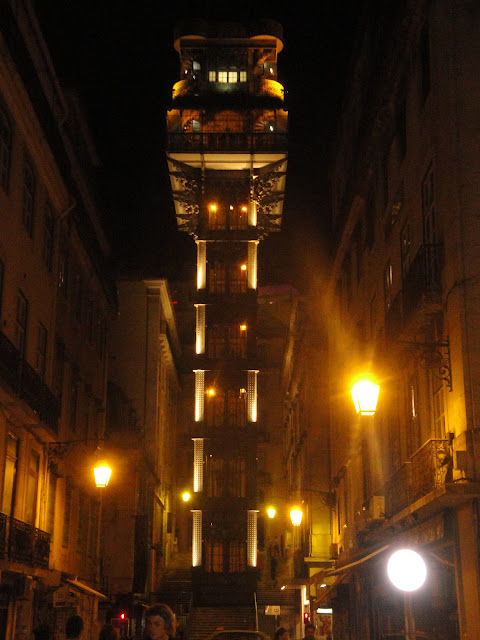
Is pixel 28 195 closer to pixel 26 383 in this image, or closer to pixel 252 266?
pixel 26 383

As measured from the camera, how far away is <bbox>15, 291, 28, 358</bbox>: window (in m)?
22.2

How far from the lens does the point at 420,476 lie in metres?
17.3

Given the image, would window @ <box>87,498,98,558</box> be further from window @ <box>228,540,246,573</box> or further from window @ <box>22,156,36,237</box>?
window @ <box>228,540,246,573</box>

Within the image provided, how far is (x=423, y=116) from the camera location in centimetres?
1909

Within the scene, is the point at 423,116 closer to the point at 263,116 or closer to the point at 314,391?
the point at 314,391

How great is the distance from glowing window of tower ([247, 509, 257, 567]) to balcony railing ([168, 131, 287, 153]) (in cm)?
2216

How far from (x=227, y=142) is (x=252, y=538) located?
2422cm

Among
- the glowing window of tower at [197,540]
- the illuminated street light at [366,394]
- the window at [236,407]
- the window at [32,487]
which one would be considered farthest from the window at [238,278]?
the illuminated street light at [366,394]

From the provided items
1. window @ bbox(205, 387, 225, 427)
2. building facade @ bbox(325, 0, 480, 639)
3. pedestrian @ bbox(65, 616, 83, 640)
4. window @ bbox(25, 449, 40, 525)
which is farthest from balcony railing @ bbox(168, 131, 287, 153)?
pedestrian @ bbox(65, 616, 83, 640)

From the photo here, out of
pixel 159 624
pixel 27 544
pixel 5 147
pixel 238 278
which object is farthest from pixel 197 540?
pixel 159 624

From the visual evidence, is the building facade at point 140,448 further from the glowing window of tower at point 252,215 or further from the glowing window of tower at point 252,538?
the glowing window of tower at point 252,215

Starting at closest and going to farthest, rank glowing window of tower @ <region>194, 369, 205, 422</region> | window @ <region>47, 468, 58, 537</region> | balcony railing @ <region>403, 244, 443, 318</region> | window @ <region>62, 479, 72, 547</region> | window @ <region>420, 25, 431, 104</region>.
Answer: balcony railing @ <region>403, 244, 443, 318</region> < window @ <region>420, 25, 431, 104</region> < window @ <region>47, 468, 58, 537</region> < window @ <region>62, 479, 72, 547</region> < glowing window of tower @ <region>194, 369, 205, 422</region>

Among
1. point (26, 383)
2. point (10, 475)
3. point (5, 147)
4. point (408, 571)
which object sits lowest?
point (408, 571)

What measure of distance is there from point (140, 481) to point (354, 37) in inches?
970
